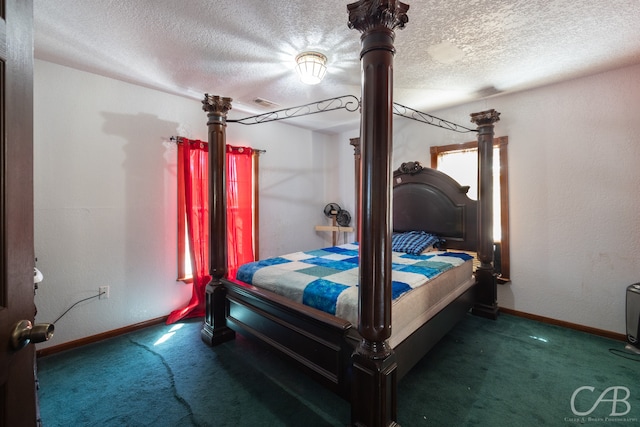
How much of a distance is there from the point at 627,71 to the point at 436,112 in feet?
5.74

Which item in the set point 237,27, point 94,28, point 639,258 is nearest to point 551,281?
point 639,258

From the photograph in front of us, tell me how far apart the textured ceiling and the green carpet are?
2.54 m

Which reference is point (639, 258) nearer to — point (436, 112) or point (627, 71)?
point (627, 71)

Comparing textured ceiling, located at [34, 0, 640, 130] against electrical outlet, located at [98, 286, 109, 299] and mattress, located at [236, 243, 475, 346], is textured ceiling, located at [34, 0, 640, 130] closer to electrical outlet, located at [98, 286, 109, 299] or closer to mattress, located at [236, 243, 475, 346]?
mattress, located at [236, 243, 475, 346]

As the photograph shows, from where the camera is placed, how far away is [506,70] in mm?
2615

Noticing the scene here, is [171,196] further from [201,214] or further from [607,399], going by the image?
[607,399]

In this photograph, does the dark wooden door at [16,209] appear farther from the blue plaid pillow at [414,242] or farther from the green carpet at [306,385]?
the blue plaid pillow at [414,242]

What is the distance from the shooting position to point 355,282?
1998 millimetres

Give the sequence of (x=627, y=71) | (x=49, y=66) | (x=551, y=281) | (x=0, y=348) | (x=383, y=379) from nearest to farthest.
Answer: (x=0, y=348) < (x=383, y=379) < (x=49, y=66) < (x=627, y=71) < (x=551, y=281)

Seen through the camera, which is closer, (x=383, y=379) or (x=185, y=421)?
(x=383, y=379)

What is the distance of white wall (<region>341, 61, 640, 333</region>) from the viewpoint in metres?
2.58

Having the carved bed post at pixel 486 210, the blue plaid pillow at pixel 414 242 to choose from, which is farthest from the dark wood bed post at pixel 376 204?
the carved bed post at pixel 486 210

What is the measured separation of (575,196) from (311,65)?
294cm

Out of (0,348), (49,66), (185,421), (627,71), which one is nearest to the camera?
(0,348)
